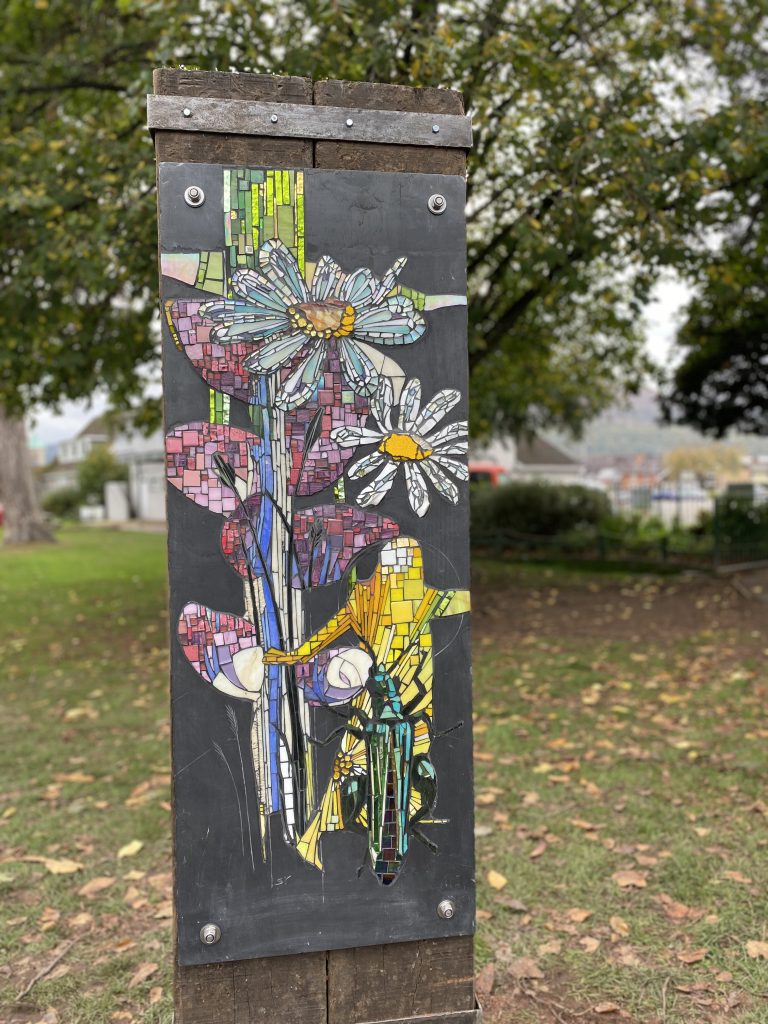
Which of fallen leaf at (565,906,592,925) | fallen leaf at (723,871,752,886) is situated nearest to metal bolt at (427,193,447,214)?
fallen leaf at (565,906,592,925)

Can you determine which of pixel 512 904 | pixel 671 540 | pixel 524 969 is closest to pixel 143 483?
pixel 671 540

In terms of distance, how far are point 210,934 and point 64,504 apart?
41.4m

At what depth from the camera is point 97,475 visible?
130 feet

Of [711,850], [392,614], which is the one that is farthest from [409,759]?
[711,850]

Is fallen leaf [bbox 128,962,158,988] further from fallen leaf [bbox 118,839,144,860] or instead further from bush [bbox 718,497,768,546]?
bush [bbox 718,497,768,546]

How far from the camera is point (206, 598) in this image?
192 centimetres

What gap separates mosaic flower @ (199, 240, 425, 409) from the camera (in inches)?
74.9

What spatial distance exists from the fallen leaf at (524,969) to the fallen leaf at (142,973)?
1.30m

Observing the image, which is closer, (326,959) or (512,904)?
(326,959)

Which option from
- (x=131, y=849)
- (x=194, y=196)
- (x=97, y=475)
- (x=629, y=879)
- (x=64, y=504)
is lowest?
(x=64, y=504)

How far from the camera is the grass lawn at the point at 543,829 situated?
3027 millimetres

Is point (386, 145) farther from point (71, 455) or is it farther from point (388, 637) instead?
point (71, 455)

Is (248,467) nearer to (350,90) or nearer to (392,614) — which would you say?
(392,614)

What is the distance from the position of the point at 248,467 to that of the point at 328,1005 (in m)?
1.27
